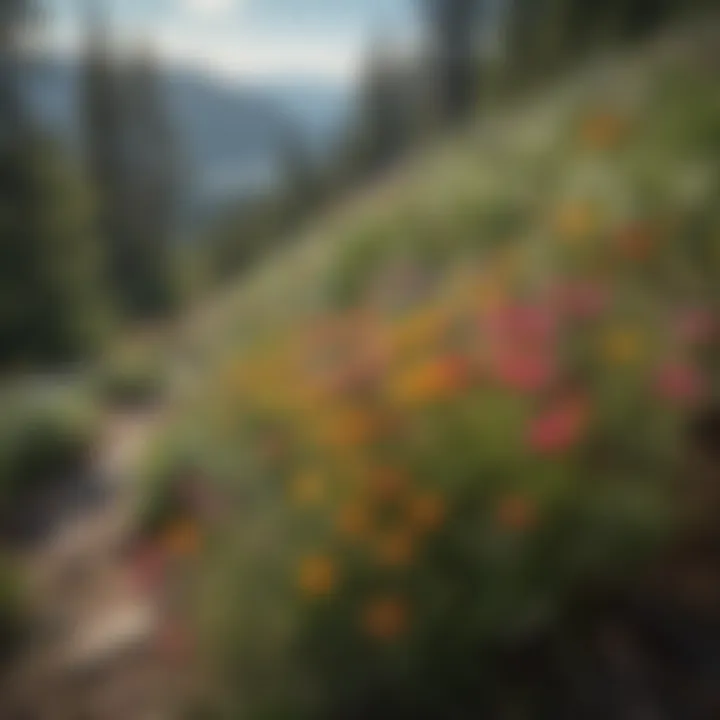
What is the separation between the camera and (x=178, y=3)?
1.32 metres

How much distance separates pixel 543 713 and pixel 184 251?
767 mm

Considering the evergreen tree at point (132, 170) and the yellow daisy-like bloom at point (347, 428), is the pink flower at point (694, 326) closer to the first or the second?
the yellow daisy-like bloom at point (347, 428)

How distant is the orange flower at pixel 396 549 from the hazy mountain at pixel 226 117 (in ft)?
1.73

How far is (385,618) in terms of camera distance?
1173 mm

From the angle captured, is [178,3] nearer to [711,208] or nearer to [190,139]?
[190,139]

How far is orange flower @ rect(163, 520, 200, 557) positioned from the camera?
1359mm

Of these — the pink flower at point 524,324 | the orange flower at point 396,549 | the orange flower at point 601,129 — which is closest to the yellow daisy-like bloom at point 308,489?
the orange flower at point 396,549


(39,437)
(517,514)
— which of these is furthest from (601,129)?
(39,437)

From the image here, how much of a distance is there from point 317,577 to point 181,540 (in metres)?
0.26

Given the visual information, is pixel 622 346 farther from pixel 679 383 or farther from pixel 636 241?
pixel 636 241

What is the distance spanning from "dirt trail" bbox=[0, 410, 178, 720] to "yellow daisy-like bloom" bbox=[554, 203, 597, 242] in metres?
0.67

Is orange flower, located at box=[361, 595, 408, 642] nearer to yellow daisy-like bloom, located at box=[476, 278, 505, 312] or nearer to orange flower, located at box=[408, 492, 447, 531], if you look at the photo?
orange flower, located at box=[408, 492, 447, 531]

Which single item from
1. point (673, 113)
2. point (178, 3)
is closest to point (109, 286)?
point (178, 3)

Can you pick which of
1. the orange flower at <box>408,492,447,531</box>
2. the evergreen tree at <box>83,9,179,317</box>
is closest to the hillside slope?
the orange flower at <box>408,492,447,531</box>
